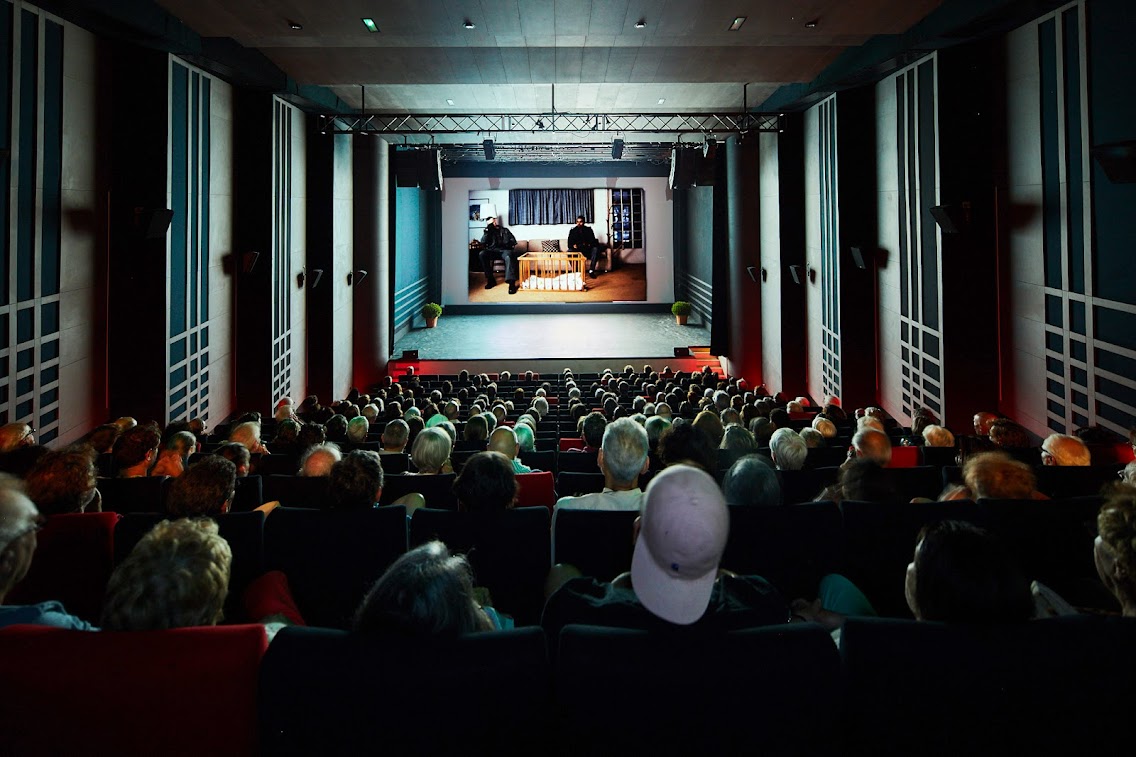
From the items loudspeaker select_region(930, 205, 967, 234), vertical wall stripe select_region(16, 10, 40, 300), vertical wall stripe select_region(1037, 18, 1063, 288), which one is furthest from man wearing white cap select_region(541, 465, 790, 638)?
loudspeaker select_region(930, 205, 967, 234)

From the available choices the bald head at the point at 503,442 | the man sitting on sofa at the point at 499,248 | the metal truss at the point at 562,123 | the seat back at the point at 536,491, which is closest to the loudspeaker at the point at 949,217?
the metal truss at the point at 562,123

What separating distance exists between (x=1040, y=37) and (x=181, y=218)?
355 inches

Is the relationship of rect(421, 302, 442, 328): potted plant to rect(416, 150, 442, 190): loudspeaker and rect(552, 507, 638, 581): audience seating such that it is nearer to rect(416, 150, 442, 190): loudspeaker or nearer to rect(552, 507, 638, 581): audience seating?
rect(416, 150, 442, 190): loudspeaker

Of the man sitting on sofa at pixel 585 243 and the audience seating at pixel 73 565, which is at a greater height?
the audience seating at pixel 73 565

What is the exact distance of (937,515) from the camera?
315cm

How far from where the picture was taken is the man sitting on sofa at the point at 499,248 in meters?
25.8

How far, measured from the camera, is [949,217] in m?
Answer: 8.89

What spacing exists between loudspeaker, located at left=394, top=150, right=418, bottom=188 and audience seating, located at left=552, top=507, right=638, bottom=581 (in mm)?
15581

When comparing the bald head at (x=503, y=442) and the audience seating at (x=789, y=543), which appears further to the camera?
the bald head at (x=503, y=442)

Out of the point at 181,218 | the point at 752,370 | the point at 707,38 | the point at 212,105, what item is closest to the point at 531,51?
the point at 707,38

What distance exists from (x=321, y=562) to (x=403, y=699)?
5.07 feet

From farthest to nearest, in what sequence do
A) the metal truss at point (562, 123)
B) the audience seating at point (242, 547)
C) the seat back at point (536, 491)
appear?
the metal truss at point (562, 123) < the seat back at point (536, 491) < the audience seating at point (242, 547)

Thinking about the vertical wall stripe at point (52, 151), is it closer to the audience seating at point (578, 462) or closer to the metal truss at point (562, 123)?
the audience seating at point (578, 462)

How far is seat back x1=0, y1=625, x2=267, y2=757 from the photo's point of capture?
163 centimetres
